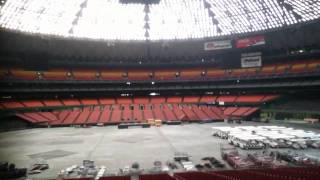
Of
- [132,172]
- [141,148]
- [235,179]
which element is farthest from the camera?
[141,148]

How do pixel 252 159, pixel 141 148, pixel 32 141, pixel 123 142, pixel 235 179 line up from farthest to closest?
pixel 32 141, pixel 123 142, pixel 141 148, pixel 252 159, pixel 235 179

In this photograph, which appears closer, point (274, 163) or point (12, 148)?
point (274, 163)

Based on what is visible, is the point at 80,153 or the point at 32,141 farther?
the point at 32,141

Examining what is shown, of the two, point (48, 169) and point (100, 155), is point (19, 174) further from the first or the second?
point (100, 155)

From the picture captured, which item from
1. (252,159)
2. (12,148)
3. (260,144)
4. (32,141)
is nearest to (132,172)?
(252,159)

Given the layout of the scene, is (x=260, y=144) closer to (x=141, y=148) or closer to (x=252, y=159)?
(x=252, y=159)

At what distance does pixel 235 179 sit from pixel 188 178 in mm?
2815

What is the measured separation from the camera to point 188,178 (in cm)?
1850

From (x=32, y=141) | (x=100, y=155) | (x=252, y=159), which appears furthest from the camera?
(x=32, y=141)

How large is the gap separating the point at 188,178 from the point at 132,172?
29.1 feet

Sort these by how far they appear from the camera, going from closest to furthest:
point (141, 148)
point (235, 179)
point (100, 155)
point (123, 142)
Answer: point (235, 179)
point (100, 155)
point (141, 148)
point (123, 142)

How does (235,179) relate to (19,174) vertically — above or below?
above

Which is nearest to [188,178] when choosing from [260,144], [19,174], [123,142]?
[19,174]

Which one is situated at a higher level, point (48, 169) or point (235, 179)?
point (235, 179)
